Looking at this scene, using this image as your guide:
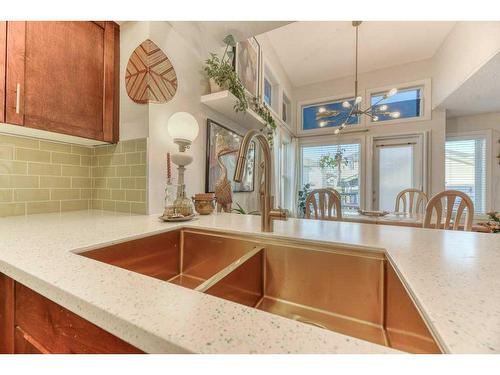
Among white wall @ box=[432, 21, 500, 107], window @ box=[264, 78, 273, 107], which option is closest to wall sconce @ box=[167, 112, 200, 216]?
window @ box=[264, 78, 273, 107]

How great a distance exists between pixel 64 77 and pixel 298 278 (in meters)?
1.41

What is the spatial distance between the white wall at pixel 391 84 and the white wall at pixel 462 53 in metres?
0.26

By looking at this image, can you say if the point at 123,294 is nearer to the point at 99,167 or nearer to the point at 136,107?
the point at 136,107

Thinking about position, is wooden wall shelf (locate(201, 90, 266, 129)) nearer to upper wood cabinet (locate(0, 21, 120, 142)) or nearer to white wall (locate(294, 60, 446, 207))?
upper wood cabinet (locate(0, 21, 120, 142))

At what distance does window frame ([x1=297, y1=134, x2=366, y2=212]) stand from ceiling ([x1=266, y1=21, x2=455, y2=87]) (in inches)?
45.1

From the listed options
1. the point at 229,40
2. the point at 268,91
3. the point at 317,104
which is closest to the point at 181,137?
the point at 229,40

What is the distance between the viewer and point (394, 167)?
12.6 feet

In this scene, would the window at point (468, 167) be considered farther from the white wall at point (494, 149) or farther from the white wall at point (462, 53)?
the white wall at point (462, 53)

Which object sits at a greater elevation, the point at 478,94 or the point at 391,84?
the point at 391,84

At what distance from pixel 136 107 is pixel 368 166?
383 cm

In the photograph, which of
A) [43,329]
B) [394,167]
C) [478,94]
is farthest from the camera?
[394,167]

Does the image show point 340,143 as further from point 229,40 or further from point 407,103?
point 229,40

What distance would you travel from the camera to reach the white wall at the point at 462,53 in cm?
213
